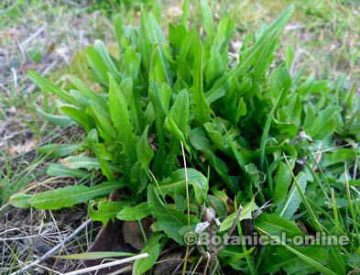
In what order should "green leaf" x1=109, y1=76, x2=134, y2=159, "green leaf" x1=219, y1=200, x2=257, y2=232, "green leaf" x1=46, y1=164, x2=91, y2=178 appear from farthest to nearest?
"green leaf" x1=46, y1=164, x2=91, y2=178 < "green leaf" x1=109, y1=76, x2=134, y2=159 < "green leaf" x1=219, y1=200, x2=257, y2=232

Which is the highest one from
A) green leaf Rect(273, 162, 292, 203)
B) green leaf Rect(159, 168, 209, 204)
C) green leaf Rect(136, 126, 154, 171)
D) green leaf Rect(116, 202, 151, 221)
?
green leaf Rect(136, 126, 154, 171)

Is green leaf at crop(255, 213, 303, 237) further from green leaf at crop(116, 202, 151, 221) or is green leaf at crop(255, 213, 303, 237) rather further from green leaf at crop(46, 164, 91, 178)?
green leaf at crop(46, 164, 91, 178)

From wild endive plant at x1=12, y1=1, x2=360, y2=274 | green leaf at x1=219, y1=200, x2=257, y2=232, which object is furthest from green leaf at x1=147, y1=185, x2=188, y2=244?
green leaf at x1=219, y1=200, x2=257, y2=232

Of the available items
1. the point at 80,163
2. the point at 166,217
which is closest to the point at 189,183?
the point at 166,217

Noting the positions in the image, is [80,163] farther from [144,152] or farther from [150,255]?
[150,255]

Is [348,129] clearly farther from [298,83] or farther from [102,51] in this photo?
[102,51]

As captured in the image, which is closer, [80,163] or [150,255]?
[150,255]

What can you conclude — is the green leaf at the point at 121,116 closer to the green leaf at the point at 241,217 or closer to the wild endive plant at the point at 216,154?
the wild endive plant at the point at 216,154

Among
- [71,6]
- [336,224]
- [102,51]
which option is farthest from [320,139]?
[71,6]
